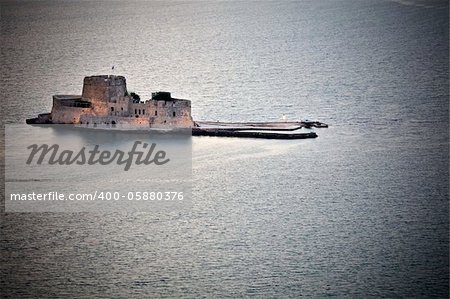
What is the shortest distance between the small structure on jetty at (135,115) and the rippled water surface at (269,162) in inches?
25.1

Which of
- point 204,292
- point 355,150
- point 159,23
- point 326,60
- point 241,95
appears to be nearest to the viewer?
point 204,292

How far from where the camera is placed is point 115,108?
36.6 meters

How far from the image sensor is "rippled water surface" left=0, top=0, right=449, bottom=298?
82.4 feet

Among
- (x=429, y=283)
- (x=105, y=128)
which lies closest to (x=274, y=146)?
(x=105, y=128)

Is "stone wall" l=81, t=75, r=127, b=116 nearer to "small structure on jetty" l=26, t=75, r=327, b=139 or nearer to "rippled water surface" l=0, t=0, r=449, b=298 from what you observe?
"small structure on jetty" l=26, t=75, r=327, b=139

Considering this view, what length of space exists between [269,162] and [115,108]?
5.35 meters

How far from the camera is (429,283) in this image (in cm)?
2467

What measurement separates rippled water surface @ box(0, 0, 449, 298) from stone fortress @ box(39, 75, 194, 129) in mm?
1266

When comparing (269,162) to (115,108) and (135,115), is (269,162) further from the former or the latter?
(115,108)

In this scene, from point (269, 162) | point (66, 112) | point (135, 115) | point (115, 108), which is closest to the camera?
point (269, 162)

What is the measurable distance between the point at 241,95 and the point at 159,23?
16.1 meters

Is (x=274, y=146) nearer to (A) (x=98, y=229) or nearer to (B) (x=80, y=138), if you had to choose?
(B) (x=80, y=138)

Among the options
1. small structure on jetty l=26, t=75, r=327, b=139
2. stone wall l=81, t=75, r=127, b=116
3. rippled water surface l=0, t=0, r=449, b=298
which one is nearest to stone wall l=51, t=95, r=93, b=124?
small structure on jetty l=26, t=75, r=327, b=139

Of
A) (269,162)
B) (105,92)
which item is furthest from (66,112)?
(269,162)
